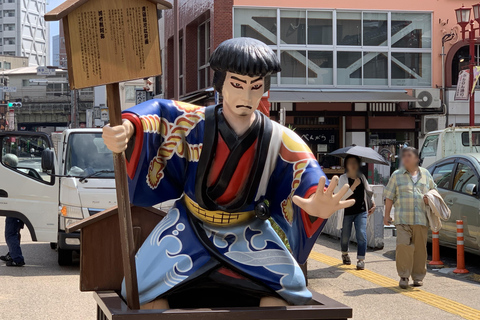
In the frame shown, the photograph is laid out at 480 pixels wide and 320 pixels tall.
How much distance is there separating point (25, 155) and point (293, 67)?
44.1 feet

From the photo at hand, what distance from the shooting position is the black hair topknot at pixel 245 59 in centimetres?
364

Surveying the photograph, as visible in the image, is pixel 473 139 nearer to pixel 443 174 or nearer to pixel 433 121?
pixel 443 174

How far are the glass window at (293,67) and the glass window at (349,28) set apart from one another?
142 centimetres

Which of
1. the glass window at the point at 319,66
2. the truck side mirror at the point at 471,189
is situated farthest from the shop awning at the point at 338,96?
the truck side mirror at the point at 471,189

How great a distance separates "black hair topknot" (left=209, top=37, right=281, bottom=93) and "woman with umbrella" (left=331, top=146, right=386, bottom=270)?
19.5 feet

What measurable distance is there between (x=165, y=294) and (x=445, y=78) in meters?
21.8

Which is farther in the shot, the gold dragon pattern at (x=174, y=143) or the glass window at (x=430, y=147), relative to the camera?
the glass window at (x=430, y=147)

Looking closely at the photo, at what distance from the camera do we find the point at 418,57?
931 inches

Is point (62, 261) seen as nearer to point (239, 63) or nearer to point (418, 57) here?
point (239, 63)

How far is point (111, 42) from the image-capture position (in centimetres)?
312

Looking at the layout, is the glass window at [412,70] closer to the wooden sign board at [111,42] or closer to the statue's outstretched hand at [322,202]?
the statue's outstretched hand at [322,202]

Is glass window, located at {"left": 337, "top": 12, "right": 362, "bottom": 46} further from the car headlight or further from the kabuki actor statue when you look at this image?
the kabuki actor statue

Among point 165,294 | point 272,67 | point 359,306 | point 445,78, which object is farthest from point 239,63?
point 445,78

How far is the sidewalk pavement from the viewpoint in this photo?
7051 mm
